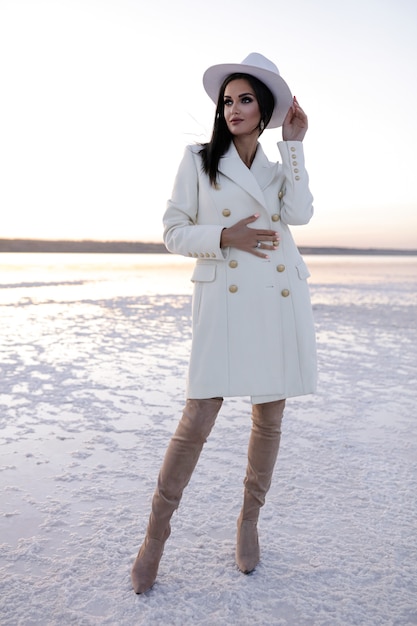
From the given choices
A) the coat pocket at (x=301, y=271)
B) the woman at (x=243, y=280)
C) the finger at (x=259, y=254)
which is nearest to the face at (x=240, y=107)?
the woman at (x=243, y=280)

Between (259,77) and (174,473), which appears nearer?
(174,473)

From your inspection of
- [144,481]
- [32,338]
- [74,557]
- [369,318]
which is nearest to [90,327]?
[32,338]

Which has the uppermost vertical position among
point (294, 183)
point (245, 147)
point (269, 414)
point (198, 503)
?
point (245, 147)

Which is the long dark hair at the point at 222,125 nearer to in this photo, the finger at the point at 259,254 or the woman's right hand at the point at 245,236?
the woman's right hand at the point at 245,236

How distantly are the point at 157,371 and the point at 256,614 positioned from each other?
379 cm

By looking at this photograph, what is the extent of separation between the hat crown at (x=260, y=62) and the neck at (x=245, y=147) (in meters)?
0.29

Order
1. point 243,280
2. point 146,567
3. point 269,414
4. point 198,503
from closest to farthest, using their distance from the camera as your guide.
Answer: point 146,567, point 243,280, point 269,414, point 198,503

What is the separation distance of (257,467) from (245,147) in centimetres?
140

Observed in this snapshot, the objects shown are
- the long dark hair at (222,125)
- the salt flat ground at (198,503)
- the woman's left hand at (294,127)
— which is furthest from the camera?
the woman's left hand at (294,127)

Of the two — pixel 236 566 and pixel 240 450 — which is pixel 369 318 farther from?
pixel 236 566

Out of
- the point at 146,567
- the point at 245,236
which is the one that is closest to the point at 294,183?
the point at 245,236

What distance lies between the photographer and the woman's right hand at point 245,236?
2328mm

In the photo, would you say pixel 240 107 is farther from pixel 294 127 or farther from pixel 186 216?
pixel 186 216

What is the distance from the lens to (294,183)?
2.45 meters
